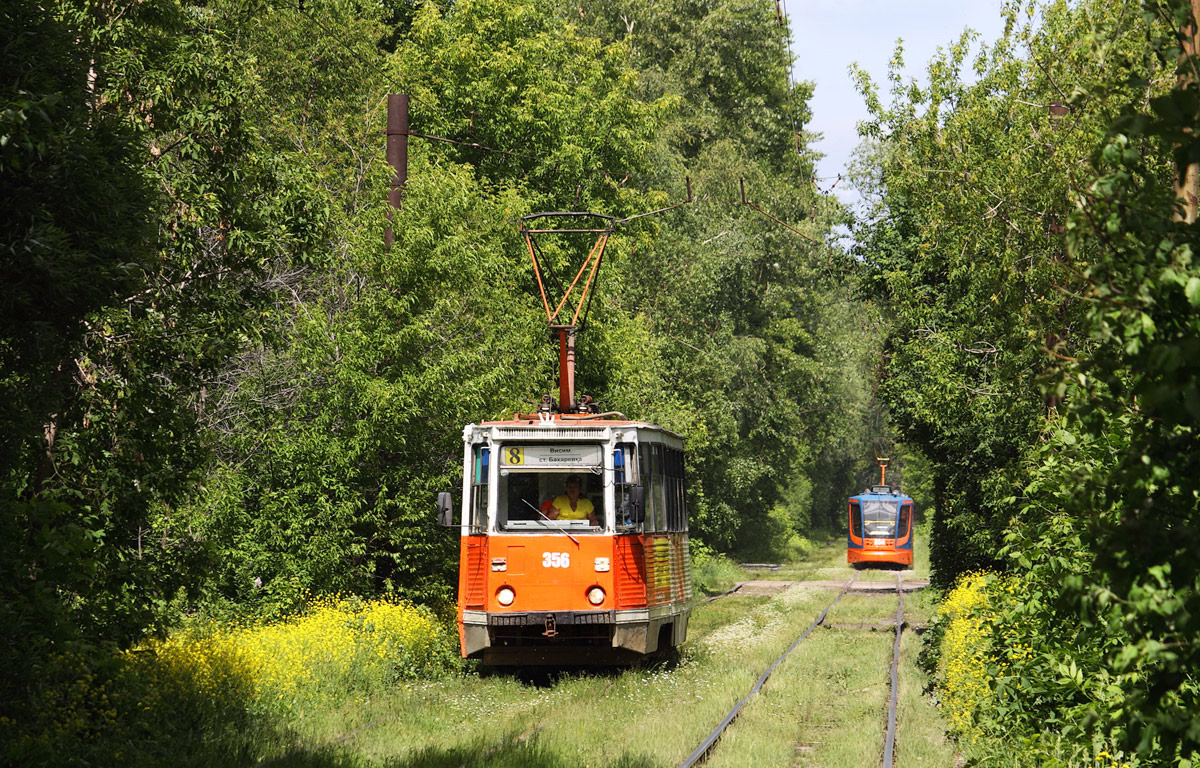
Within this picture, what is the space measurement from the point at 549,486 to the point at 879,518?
3502 cm

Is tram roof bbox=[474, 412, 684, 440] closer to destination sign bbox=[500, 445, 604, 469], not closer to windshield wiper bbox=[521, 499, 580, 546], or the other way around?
destination sign bbox=[500, 445, 604, 469]

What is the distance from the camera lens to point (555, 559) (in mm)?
15328

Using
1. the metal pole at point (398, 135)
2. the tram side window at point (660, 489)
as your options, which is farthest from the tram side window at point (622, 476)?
the metal pole at point (398, 135)

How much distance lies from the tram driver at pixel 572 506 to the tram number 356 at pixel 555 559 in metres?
0.46

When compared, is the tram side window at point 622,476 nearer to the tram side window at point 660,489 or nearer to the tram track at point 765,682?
the tram side window at point 660,489

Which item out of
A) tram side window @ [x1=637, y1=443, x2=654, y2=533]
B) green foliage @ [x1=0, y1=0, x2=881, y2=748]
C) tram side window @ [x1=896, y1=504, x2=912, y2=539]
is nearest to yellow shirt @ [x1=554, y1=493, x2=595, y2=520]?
tram side window @ [x1=637, y1=443, x2=654, y2=533]

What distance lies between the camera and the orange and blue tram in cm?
4834

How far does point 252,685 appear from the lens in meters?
12.6

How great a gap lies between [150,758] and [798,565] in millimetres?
45767

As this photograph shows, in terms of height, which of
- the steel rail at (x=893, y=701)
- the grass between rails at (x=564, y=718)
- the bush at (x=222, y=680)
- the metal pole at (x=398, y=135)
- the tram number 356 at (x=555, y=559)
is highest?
the metal pole at (x=398, y=135)

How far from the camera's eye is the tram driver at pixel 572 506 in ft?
51.0

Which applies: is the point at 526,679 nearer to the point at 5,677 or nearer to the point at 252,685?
the point at 252,685

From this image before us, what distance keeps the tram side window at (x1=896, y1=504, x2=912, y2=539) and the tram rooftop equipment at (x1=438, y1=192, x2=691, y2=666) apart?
34.4 m

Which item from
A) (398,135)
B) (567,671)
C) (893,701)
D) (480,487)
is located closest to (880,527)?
(567,671)
